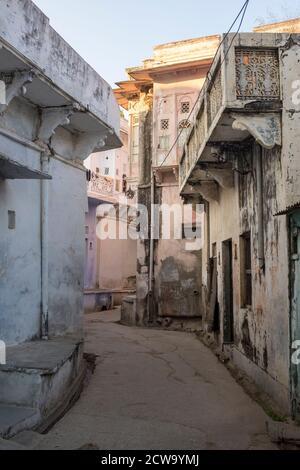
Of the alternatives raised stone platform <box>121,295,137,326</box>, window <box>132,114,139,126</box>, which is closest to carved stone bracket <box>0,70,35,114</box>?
raised stone platform <box>121,295,137,326</box>

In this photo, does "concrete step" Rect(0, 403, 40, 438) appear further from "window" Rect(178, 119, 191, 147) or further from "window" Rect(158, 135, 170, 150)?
"window" Rect(158, 135, 170, 150)

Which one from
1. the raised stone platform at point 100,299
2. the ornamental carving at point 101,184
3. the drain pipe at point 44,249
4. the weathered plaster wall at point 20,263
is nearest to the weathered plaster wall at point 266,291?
the drain pipe at point 44,249

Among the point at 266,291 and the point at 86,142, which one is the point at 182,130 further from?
the point at 266,291

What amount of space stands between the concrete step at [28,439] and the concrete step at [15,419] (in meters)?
0.06

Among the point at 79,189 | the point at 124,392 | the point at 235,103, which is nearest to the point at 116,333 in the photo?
the point at 79,189

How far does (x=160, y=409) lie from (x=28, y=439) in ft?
6.86

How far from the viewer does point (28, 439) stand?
477cm

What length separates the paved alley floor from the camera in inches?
201

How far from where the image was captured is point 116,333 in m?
14.0

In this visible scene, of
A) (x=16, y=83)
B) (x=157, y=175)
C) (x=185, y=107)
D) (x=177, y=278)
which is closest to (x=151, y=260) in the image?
(x=177, y=278)

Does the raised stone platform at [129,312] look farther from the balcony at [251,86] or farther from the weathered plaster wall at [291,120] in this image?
the weathered plaster wall at [291,120]

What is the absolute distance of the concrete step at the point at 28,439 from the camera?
4.63 meters

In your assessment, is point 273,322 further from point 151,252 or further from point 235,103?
point 151,252

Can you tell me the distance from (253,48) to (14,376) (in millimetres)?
5123
